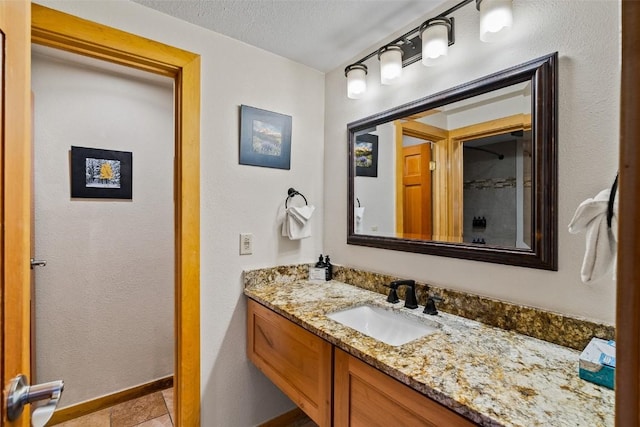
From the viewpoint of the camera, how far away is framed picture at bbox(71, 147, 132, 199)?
187 centimetres

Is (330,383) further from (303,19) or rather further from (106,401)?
(106,401)

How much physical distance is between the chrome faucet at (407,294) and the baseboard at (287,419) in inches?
39.6

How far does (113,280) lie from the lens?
1.98 meters

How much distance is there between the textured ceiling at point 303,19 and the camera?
53.0 inches

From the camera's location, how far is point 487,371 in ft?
2.71

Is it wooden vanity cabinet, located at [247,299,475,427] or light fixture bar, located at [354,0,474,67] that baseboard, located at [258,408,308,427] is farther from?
light fixture bar, located at [354,0,474,67]

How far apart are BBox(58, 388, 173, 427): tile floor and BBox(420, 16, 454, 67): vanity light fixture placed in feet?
7.87

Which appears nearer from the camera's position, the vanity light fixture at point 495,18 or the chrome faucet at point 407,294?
the vanity light fixture at point 495,18

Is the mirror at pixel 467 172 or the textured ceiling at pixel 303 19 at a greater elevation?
the textured ceiling at pixel 303 19

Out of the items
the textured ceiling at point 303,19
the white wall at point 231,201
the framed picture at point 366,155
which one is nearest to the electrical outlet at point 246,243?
the white wall at point 231,201

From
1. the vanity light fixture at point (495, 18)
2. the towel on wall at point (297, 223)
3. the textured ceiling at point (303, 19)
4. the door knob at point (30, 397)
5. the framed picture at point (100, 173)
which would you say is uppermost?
the textured ceiling at point (303, 19)

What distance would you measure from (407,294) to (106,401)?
2031 mm

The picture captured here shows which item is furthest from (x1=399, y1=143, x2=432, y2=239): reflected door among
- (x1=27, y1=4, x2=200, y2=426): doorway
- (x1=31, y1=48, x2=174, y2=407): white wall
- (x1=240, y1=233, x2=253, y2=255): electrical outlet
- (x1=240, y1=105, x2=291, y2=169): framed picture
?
(x1=31, y1=48, x2=174, y2=407): white wall

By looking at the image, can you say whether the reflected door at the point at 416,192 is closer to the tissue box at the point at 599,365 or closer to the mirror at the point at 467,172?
the mirror at the point at 467,172
